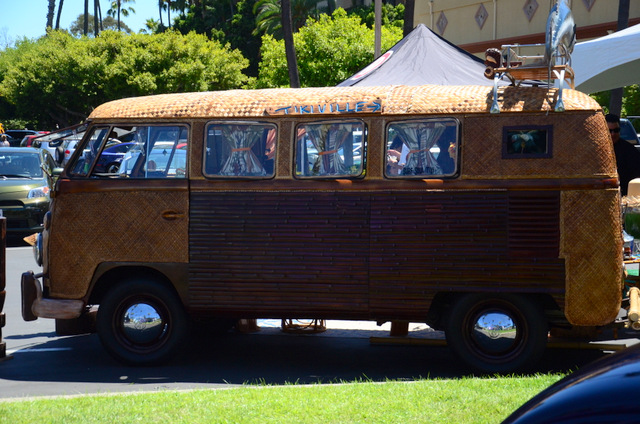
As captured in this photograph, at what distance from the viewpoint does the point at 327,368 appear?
750 cm

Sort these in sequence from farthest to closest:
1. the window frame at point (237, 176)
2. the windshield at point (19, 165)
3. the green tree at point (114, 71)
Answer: the green tree at point (114, 71)
the windshield at point (19, 165)
the window frame at point (237, 176)

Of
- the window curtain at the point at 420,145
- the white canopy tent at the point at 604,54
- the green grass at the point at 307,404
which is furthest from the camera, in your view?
the white canopy tent at the point at 604,54

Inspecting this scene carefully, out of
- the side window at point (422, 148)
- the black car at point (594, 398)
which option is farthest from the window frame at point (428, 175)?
the black car at point (594, 398)

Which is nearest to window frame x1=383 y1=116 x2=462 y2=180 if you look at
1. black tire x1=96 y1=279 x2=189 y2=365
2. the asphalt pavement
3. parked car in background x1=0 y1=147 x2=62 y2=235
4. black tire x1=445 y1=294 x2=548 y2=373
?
black tire x1=445 y1=294 x2=548 y2=373

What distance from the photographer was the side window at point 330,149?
23.6 feet

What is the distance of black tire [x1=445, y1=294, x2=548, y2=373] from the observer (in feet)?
22.5

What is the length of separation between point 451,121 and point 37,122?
2016 inches

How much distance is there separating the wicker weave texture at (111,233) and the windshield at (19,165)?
10480 mm

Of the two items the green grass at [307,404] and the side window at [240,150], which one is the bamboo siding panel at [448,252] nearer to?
the green grass at [307,404]

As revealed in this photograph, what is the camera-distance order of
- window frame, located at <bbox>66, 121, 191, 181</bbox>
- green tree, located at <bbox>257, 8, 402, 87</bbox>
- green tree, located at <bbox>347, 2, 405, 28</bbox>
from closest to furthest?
window frame, located at <bbox>66, 121, 191, 181</bbox>, green tree, located at <bbox>257, 8, 402, 87</bbox>, green tree, located at <bbox>347, 2, 405, 28</bbox>

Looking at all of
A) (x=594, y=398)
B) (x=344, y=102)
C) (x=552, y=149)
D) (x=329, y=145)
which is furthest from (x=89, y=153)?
(x=594, y=398)

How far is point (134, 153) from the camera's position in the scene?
7609 millimetres

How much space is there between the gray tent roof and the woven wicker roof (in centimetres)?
459

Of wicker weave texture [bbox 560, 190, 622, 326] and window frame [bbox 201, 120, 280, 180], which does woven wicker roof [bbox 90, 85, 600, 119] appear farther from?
wicker weave texture [bbox 560, 190, 622, 326]
